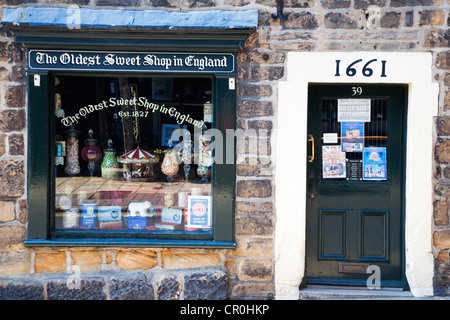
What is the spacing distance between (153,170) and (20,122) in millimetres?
1422

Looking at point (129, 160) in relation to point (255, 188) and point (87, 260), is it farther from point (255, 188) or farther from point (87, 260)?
point (255, 188)

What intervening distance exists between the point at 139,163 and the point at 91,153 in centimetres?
53

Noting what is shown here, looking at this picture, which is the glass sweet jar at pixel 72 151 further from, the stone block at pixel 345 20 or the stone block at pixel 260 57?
the stone block at pixel 345 20

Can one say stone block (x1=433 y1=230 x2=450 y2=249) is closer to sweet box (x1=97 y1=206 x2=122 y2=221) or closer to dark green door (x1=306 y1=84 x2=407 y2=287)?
dark green door (x1=306 y1=84 x2=407 y2=287)

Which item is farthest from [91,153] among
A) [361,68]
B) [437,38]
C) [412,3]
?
[437,38]

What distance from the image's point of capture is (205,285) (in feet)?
14.7

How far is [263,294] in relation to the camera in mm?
4574

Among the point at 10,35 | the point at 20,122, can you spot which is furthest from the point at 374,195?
the point at 10,35

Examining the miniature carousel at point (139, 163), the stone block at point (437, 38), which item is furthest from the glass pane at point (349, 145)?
the miniature carousel at point (139, 163)

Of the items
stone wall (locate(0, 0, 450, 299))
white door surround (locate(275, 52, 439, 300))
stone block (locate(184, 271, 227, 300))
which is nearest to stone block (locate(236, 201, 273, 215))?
stone wall (locate(0, 0, 450, 299))

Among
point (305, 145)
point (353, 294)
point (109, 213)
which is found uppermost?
point (305, 145)

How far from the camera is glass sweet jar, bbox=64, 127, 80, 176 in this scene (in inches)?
186

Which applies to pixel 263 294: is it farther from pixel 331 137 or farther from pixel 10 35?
pixel 10 35

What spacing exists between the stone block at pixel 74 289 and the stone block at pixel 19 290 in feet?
0.45
